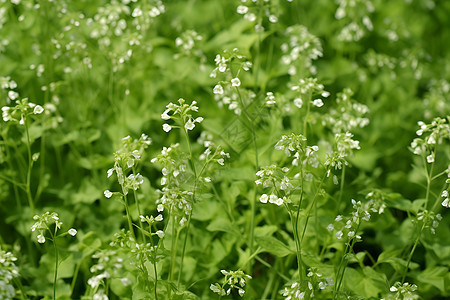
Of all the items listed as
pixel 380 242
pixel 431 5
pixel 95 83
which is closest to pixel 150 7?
pixel 95 83

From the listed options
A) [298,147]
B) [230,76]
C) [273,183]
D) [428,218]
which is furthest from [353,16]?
[273,183]

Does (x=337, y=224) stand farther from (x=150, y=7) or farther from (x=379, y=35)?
(x=379, y=35)

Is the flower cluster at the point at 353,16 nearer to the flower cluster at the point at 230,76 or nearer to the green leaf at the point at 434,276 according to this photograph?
the flower cluster at the point at 230,76

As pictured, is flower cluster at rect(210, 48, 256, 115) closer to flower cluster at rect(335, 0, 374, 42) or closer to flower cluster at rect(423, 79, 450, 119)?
flower cluster at rect(335, 0, 374, 42)

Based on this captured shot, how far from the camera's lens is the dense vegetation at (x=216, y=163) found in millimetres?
2734

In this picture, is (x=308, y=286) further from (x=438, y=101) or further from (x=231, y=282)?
(x=438, y=101)

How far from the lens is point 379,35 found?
5.63m

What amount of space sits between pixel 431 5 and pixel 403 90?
1662 mm

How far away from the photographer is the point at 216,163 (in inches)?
131

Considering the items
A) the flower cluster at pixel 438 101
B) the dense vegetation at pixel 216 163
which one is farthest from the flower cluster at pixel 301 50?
the flower cluster at pixel 438 101

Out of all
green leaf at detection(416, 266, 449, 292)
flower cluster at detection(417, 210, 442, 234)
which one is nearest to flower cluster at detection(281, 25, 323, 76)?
flower cluster at detection(417, 210, 442, 234)

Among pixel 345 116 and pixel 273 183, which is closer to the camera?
pixel 273 183

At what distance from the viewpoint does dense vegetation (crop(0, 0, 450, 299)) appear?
2.73 meters

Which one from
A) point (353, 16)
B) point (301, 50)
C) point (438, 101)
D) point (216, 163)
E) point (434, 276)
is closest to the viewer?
point (434, 276)
